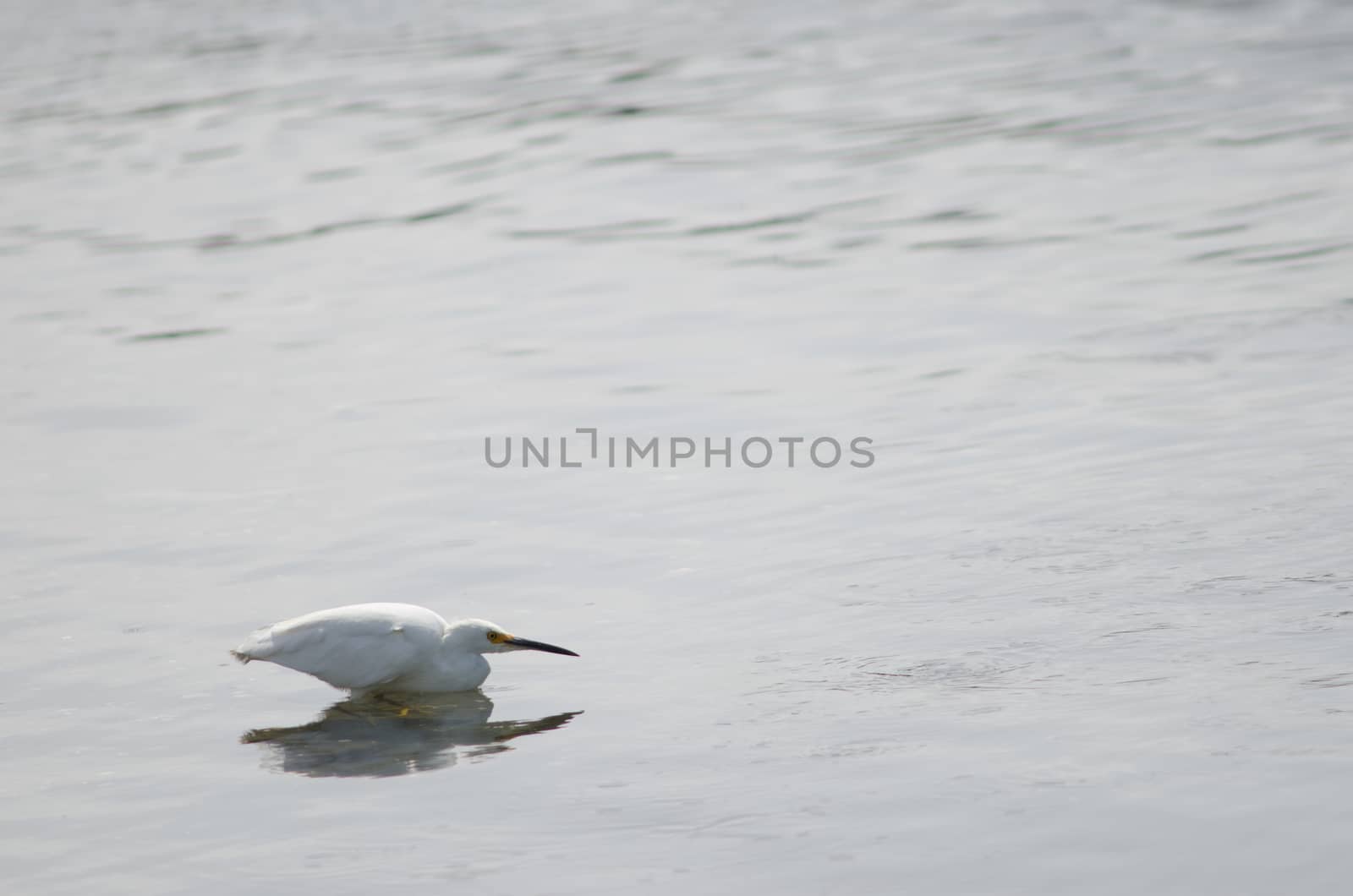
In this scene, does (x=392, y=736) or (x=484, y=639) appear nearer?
(x=392, y=736)

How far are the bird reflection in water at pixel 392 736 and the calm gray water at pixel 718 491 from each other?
0.08 feet

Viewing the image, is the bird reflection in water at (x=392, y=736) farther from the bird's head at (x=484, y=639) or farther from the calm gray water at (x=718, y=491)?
the bird's head at (x=484, y=639)

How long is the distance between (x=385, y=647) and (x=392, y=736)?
31 centimetres

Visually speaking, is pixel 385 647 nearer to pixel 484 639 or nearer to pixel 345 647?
pixel 345 647

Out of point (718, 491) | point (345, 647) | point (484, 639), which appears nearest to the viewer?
point (345, 647)

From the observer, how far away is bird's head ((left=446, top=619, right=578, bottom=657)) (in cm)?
→ 637

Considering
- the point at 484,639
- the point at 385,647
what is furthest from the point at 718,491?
the point at 385,647

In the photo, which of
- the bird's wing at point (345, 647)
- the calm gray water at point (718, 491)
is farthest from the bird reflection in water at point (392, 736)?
the bird's wing at point (345, 647)

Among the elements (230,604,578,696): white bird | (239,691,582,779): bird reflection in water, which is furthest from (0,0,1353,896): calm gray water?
(230,604,578,696): white bird

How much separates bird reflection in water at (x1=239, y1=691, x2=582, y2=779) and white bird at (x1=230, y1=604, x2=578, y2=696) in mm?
99

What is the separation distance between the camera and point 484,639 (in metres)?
6.40

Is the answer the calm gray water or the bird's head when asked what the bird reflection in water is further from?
the bird's head

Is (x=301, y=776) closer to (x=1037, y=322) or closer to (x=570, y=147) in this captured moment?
(x=1037, y=322)

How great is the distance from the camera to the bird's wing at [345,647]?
6.17m
